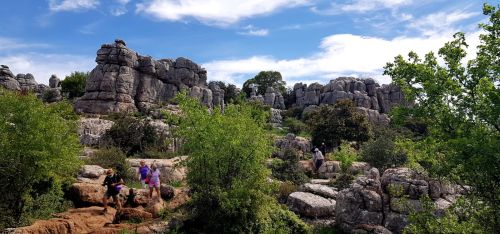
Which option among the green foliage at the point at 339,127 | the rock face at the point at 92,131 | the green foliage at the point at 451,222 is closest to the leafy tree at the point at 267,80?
the green foliage at the point at 339,127

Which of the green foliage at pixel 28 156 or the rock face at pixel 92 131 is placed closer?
the green foliage at pixel 28 156

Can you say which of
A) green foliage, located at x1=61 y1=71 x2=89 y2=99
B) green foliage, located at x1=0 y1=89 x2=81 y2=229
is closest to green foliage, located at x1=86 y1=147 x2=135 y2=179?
green foliage, located at x1=0 y1=89 x2=81 y2=229

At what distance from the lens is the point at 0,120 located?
15914 millimetres

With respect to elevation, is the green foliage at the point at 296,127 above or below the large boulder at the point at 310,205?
above

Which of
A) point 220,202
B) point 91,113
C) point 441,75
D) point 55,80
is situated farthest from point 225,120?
point 55,80

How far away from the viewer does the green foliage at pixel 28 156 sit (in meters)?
15.7

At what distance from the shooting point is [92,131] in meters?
39.5

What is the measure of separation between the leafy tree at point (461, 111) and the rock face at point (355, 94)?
223 ft

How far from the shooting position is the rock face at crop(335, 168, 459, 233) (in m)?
17.6

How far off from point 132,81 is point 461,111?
51171mm

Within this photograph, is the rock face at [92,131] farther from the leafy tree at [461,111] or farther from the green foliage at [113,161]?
the leafy tree at [461,111]

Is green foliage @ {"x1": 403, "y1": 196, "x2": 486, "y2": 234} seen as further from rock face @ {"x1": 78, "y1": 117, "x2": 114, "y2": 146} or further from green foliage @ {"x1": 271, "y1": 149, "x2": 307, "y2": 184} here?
Answer: rock face @ {"x1": 78, "y1": 117, "x2": 114, "y2": 146}

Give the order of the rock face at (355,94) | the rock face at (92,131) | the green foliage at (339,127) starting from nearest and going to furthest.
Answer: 1. the rock face at (92,131)
2. the green foliage at (339,127)
3. the rock face at (355,94)

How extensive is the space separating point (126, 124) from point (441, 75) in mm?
30020
